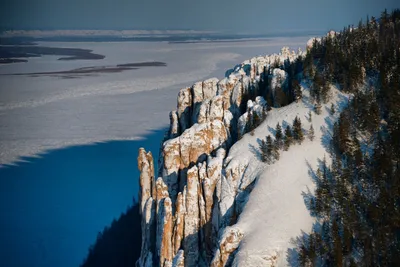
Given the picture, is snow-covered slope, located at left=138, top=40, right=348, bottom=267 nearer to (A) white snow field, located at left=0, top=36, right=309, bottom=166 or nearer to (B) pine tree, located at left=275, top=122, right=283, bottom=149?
(B) pine tree, located at left=275, top=122, right=283, bottom=149

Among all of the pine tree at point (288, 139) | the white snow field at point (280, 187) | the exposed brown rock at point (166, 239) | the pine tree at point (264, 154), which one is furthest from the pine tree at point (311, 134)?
the exposed brown rock at point (166, 239)

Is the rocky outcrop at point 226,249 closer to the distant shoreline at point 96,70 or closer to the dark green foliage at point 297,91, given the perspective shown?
the dark green foliage at point 297,91

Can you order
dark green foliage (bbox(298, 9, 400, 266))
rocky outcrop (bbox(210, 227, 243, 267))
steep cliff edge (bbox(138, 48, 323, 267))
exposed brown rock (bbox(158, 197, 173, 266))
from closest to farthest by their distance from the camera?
dark green foliage (bbox(298, 9, 400, 266)) < rocky outcrop (bbox(210, 227, 243, 267)) < steep cliff edge (bbox(138, 48, 323, 267)) < exposed brown rock (bbox(158, 197, 173, 266))

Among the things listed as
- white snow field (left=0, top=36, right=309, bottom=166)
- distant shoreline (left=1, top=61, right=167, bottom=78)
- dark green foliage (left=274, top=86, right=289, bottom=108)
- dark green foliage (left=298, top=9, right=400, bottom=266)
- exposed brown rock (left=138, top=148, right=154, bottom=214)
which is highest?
dark green foliage (left=274, top=86, right=289, bottom=108)

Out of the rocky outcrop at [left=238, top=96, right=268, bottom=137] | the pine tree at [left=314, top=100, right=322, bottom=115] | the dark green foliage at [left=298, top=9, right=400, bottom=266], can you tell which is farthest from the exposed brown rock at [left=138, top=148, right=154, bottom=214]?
the dark green foliage at [left=298, top=9, right=400, bottom=266]

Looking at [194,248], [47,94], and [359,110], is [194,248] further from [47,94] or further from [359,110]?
[47,94]

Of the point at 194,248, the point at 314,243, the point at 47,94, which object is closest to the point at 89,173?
the point at 194,248
